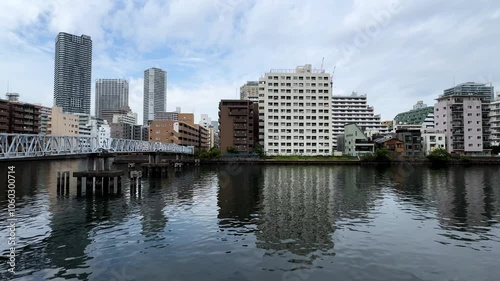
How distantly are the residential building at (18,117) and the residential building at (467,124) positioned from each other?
17639 centimetres

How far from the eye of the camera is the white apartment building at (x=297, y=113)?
139250 mm

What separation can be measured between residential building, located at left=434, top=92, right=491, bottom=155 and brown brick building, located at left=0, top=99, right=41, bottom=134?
176 metres

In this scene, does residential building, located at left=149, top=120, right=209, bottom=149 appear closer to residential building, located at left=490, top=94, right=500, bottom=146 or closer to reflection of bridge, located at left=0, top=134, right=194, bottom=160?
reflection of bridge, located at left=0, top=134, right=194, bottom=160

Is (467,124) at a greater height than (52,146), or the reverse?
(467,124)

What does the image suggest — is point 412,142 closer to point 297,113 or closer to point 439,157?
point 439,157

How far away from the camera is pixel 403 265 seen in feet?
57.9

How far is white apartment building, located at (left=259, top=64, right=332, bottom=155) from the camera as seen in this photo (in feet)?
457

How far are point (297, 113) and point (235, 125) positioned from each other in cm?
3008

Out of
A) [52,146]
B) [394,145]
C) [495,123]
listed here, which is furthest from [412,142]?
[52,146]

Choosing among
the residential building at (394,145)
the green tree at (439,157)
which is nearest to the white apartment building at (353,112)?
the residential building at (394,145)

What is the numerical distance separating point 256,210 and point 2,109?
12905 cm

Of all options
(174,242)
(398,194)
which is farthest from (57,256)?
(398,194)

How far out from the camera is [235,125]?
13225cm

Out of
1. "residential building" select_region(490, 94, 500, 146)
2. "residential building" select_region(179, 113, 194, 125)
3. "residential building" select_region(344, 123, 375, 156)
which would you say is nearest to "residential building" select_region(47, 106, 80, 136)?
"residential building" select_region(179, 113, 194, 125)
